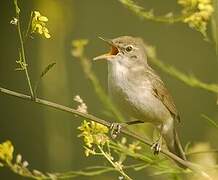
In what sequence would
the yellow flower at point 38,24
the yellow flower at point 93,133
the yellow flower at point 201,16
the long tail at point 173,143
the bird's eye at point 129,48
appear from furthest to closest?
the long tail at point 173,143 < the bird's eye at point 129,48 < the yellow flower at point 201,16 < the yellow flower at point 93,133 < the yellow flower at point 38,24

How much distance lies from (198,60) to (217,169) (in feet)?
11.6

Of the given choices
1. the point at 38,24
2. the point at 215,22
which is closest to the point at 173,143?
the point at 215,22

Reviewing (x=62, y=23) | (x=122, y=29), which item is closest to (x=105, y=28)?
(x=122, y=29)

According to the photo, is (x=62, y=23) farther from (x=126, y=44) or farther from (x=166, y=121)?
(x=166, y=121)

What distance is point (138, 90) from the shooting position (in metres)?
4.04

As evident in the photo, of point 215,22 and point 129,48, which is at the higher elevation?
point 215,22

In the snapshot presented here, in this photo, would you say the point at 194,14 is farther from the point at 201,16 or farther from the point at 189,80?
the point at 189,80

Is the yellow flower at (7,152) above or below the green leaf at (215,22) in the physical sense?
below

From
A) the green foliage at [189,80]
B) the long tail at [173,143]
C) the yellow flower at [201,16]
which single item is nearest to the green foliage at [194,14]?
the yellow flower at [201,16]

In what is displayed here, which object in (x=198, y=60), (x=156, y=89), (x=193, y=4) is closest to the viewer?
(x=193, y=4)

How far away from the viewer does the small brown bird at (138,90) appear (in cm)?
393

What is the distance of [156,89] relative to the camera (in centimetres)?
417

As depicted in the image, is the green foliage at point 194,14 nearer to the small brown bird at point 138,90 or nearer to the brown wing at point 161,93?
the small brown bird at point 138,90

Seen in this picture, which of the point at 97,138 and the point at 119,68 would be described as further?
the point at 119,68
